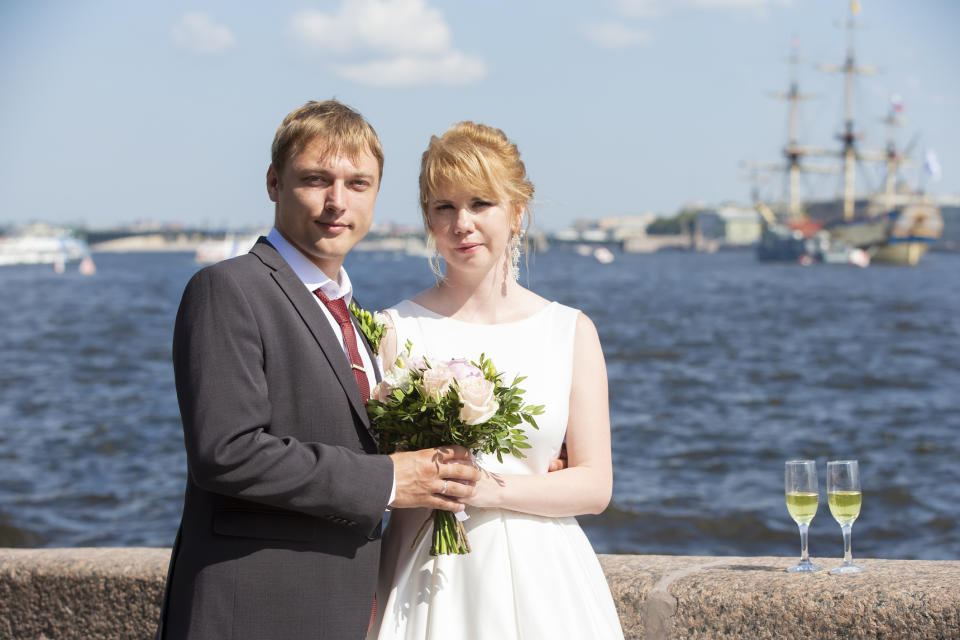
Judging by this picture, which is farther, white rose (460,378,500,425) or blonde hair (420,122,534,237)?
blonde hair (420,122,534,237)

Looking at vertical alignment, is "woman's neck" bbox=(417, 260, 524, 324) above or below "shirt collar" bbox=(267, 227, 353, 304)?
below

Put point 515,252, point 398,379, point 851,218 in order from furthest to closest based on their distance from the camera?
point 851,218 < point 515,252 < point 398,379

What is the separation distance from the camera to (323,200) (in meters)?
2.43

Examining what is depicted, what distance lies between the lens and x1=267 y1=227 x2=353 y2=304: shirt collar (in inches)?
95.7

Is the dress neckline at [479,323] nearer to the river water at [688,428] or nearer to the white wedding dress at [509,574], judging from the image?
the white wedding dress at [509,574]

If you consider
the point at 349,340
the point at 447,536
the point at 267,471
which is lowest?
the point at 447,536

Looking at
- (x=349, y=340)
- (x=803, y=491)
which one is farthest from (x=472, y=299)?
(x=803, y=491)

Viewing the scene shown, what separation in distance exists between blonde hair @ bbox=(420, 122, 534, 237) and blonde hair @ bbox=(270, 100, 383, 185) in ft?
0.95

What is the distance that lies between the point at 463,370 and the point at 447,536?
0.45 m

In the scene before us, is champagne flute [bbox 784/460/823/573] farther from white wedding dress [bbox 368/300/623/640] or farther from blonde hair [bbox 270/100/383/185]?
blonde hair [bbox 270/100/383/185]

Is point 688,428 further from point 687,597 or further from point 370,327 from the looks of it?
point 370,327

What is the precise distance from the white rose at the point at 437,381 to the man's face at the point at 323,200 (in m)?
0.38

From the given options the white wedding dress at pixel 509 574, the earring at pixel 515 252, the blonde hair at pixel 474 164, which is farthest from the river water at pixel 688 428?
the blonde hair at pixel 474 164

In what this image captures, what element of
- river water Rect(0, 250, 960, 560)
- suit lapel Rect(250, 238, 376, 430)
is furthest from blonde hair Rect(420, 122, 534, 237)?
river water Rect(0, 250, 960, 560)
